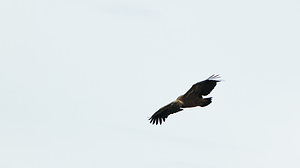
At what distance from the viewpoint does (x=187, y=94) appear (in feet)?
234

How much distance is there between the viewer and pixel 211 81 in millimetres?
69250

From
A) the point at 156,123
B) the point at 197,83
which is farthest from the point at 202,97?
the point at 156,123

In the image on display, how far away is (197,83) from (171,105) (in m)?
5.54

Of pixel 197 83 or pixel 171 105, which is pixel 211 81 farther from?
pixel 171 105

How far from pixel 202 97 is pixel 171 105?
17.4 ft

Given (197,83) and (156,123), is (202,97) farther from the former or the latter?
(156,123)

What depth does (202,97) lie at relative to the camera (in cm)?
7019

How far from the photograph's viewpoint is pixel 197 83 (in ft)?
230

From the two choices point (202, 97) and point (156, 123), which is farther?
point (156, 123)

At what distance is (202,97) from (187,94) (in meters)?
1.63

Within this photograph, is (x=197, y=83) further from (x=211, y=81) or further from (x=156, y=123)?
(x=156, y=123)

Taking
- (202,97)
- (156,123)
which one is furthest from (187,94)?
(156,123)

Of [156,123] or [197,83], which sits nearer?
[197,83]

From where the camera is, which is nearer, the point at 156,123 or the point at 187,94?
the point at 187,94
